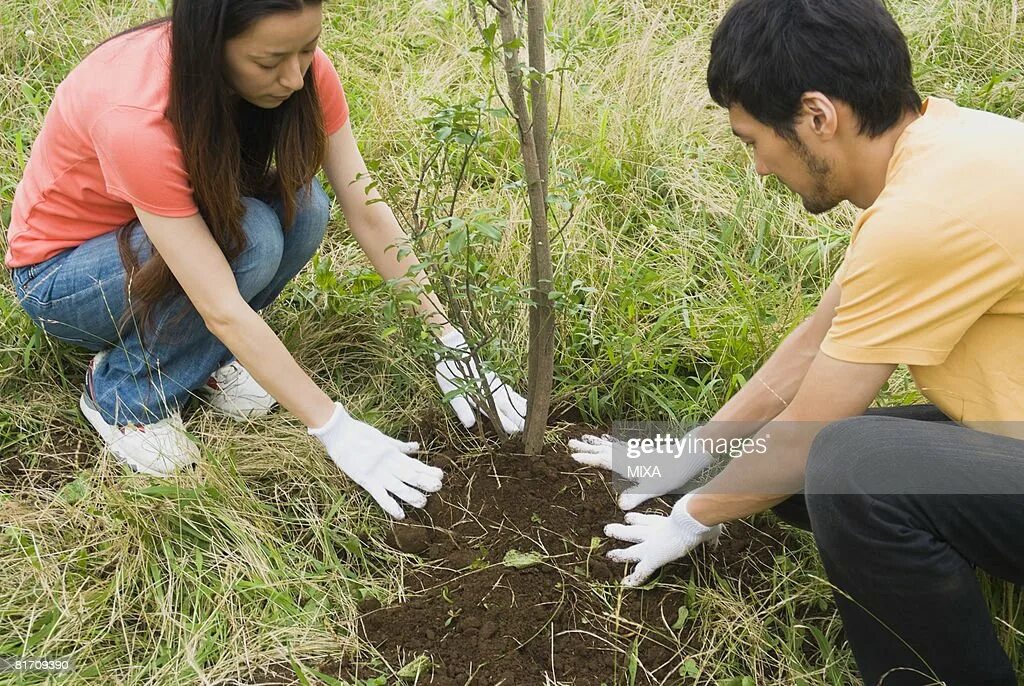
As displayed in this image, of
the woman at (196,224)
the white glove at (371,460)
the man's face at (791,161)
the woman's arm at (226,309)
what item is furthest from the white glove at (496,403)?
the man's face at (791,161)

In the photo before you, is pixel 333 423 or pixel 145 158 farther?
pixel 333 423

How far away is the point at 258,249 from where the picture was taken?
233 cm

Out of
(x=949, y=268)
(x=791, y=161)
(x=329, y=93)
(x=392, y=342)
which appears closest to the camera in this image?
(x=949, y=268)

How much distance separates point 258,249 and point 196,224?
0.26m

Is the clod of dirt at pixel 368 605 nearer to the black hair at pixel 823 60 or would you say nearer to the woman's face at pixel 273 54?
the woman's face at pixel 273 54

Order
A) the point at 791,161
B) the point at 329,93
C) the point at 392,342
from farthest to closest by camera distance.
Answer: the point at 392,342 → the point at 329,93 → the point at 791,161

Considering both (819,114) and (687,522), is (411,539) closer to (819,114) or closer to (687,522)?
(687,522)

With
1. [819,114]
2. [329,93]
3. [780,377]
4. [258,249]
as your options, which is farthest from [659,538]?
[329,93]

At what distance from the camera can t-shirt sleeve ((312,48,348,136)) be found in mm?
2252

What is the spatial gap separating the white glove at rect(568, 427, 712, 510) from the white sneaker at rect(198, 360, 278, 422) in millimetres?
827

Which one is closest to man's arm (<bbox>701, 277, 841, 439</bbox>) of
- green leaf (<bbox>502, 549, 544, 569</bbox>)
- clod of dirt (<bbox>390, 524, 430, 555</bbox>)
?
green leaf (<bbox>502, 549, 544, 569</bbox>)

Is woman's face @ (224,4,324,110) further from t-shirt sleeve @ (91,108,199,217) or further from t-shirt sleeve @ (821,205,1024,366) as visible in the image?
t-shirt sleeve @ (821,205,1024,366)

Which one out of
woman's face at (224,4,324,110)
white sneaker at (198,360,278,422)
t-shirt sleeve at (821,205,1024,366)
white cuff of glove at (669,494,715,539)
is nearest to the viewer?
t-shirt sleeve at (821,205,1024,366)

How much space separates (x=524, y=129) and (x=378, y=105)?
1.73 meters
